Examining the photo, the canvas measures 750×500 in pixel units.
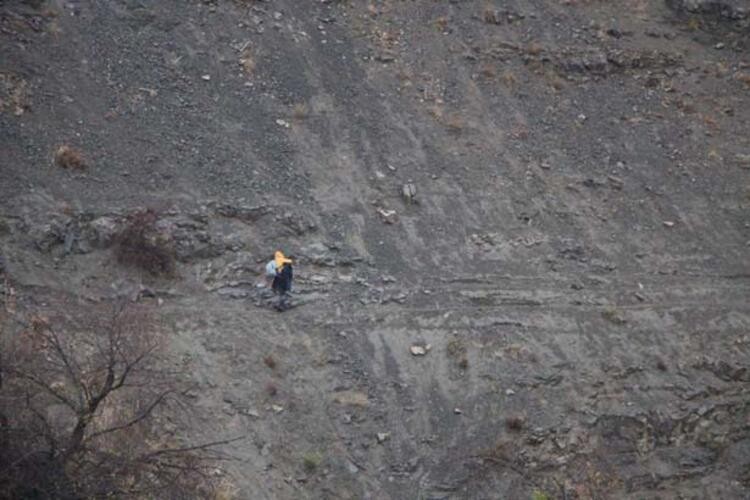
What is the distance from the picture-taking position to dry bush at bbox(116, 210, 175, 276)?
1780 cm

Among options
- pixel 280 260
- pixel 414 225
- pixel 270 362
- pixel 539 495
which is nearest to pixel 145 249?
pixel 280 260

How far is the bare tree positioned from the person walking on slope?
7.62 feet

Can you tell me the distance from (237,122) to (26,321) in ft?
23.0

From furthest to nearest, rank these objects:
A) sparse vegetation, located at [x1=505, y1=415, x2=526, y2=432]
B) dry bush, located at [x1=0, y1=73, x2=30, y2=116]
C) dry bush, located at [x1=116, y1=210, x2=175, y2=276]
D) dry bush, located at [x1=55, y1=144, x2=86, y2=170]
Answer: dry bush, located at [x1=0, y1=73, x2=30, y2=116] → dry bush, located at [x1=55, y1=144, x2=86, y2=170] → dry bush, located at [x1=116, y1=210, x2=175, y2=276] → sparse vegetation, located at [x1=505, y1=415, x2=526, y2=432]

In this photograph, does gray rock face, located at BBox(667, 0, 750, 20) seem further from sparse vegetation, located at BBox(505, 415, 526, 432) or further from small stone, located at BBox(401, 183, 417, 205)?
sparse vegetation, located at BBox(505, 415, 526, 432)

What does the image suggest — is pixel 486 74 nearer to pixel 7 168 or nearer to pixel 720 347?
pixel 720 347

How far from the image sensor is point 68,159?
1894cm

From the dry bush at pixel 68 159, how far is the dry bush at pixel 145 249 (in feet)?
5.96

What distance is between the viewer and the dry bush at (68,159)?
1894 centimetres

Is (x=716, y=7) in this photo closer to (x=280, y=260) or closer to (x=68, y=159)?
(x=280, y=260)

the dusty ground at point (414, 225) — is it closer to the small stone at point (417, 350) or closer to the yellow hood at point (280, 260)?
the small stone at point (417, 350)

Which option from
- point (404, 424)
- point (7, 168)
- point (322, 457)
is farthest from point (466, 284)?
point (7, 168)

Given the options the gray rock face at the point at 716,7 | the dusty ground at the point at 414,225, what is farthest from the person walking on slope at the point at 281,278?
the gray rock face at the point at 716,7

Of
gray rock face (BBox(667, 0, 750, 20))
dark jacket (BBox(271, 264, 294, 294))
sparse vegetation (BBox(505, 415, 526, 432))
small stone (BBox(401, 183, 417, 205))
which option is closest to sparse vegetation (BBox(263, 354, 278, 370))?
dark jacket (BBox(271, 264, 294, 294))
